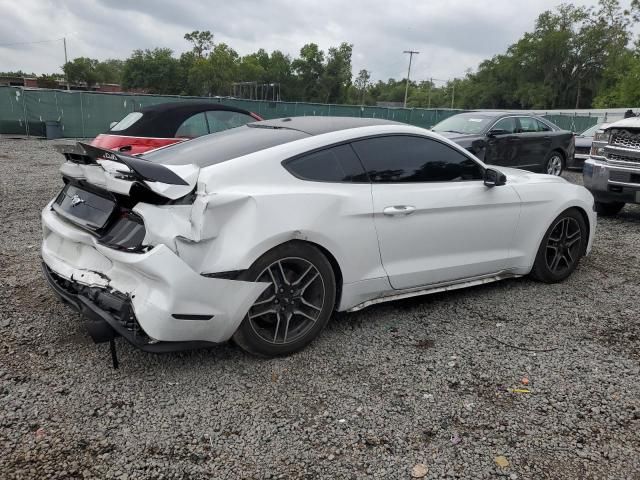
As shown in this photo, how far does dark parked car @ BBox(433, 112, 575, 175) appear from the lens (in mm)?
9969

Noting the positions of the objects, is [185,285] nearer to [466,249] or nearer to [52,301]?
[52,301]

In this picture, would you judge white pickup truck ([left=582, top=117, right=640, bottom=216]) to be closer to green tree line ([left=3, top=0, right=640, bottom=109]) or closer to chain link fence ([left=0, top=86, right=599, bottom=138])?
chain link fence ([left=0, top=86, right=599, bottom=138])

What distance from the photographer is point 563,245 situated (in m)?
4.77

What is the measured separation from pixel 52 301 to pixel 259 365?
189 centimetres

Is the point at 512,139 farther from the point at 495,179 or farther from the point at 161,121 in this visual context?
the point at 495,179

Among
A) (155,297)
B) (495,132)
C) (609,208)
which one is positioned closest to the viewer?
(155,297)

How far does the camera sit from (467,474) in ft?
7.61

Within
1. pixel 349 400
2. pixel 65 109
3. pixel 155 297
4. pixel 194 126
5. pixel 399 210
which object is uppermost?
pixel 194 126

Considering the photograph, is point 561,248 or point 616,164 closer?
point 561,248

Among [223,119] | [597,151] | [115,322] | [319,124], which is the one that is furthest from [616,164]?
[115,322]

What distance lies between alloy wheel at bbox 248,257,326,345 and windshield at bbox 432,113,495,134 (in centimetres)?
769

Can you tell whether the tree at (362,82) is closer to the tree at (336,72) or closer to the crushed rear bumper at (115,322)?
the tree at (336,72)

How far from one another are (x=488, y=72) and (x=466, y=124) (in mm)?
88010

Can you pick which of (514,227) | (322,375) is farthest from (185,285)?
(514,227)
